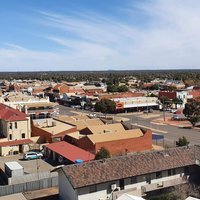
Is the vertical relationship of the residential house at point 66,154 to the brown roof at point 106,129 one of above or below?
below

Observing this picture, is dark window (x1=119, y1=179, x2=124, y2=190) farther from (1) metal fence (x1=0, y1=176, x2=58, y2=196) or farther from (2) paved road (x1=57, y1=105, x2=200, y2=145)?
(2) paved road (x1=57, y1=105, x2=200, y2=145)

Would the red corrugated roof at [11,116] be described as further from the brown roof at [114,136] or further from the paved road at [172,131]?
the paved road at [172,131]

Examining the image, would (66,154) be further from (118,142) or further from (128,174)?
(128,174)

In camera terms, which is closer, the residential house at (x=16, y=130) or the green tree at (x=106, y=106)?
the residential house at (x=16, y=130)

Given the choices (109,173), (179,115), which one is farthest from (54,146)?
(179,115)

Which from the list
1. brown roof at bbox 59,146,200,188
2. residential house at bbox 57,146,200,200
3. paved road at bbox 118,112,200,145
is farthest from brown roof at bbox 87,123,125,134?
residential house at bbox 57,146,200,200

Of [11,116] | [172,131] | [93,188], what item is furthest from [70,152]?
[172,131]

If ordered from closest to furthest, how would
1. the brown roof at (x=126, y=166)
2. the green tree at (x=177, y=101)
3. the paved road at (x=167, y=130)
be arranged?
the brown roof at (x=126, y=166) < the paved road at (x=167, y=130) < the green tree at (x=177, y=101)

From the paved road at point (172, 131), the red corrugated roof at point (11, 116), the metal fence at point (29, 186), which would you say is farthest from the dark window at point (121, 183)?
the paved road at point (172, 131)
